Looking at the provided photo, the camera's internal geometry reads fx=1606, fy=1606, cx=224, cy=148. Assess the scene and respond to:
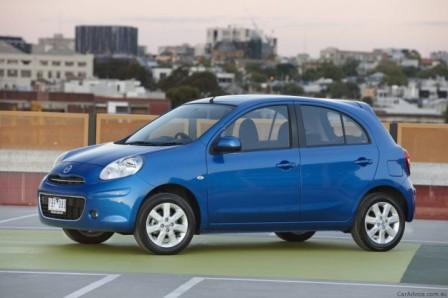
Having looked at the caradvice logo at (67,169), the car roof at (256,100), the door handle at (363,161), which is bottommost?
the caradvice logo at (67,169)

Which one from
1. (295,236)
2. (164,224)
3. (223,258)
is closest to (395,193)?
(295,236)

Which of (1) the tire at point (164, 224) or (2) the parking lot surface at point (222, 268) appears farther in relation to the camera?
(1) the tire at point (164, 224)

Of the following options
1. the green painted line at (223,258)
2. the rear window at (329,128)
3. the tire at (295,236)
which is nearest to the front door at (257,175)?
the rear window at (329,128)

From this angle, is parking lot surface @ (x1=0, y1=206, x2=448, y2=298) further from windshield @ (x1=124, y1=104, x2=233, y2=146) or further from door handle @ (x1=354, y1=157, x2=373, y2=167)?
windshield @ (x1=124, y1=104, x2=233, y2=146)

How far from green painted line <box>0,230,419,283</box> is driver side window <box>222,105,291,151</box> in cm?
99

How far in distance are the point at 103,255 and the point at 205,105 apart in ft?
6.50

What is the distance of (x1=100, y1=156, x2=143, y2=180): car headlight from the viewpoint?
45.5ft

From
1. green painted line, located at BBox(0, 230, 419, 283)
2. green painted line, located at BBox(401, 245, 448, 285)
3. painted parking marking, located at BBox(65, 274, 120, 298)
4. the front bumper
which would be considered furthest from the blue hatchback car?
painted parking marking, located at BBox(65, 274, 120, 298)

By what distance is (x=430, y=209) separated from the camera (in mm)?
21141

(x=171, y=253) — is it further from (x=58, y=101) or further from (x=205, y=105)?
(x=58, y=101)

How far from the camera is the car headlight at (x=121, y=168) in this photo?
13.9 meters

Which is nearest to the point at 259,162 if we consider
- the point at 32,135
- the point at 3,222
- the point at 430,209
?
the point at 3,222

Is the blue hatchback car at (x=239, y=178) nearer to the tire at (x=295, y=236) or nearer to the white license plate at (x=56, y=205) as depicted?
the white license plate at (x=56, y=205)

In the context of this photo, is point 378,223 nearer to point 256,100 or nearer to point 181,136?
point 256,100
